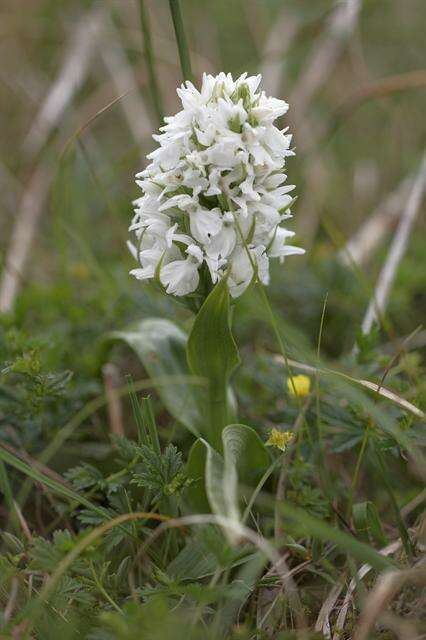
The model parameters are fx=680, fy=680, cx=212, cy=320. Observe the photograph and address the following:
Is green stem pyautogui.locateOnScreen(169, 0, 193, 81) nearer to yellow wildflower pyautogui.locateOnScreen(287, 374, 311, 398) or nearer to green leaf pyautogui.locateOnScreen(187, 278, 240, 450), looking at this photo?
green leaf pyautogui.locateOnScreen(187, 278, 240, 450)

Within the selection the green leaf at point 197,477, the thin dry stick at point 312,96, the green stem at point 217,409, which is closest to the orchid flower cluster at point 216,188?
the green stem at point 217,409

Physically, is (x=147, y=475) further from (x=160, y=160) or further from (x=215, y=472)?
(x=160, y=160)

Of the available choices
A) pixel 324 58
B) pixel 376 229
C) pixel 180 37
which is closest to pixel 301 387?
pixel 180 37

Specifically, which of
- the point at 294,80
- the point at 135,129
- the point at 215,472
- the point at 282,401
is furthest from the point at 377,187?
the point at 215,472

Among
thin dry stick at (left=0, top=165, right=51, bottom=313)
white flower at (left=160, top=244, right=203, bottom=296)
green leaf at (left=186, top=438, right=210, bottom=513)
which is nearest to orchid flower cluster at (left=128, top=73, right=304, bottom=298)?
white flower at (left=160, top=244, right=203, bottom=296)

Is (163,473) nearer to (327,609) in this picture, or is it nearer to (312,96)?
(327,609)

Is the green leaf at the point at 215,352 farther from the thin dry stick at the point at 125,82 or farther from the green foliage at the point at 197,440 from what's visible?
the thin dry stick at the point at 125,82

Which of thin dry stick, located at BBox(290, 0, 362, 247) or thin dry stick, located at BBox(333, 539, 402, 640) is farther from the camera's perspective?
thin dry stick, located at BBox(290, 0, 362, 247)
